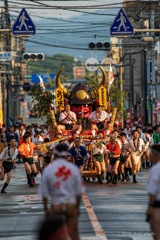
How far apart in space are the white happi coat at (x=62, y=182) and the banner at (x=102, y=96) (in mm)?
21110

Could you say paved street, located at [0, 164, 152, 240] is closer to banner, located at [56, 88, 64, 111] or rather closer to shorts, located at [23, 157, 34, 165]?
shorts, located at [23, 157, 34, 165]

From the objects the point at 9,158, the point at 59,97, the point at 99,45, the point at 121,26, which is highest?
the point at 121,26

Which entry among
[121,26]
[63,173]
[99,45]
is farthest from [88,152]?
[63,173]

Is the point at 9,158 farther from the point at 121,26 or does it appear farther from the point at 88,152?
the point at 121,26

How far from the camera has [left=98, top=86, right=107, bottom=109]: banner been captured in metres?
35.8

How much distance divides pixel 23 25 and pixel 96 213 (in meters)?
15.8

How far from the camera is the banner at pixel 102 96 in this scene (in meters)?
35.8

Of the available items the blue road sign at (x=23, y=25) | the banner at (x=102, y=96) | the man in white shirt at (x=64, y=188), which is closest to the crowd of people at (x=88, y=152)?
the banner at (x=102, y=96)

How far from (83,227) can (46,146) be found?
1376 cm

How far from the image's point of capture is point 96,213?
21922 mm

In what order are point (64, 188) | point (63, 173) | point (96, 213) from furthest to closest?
point (96, 213) < point (64, 188) < point (63, 173)

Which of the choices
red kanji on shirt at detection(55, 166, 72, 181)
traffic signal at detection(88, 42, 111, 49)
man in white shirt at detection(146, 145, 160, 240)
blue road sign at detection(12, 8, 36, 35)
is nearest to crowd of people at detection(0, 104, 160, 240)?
blue road sign at detection(12, 8, 36, 35)

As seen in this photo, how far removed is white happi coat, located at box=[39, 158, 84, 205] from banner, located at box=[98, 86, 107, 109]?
2111cm

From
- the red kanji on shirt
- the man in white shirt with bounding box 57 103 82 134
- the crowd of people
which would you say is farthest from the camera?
the man in white shirt with bounding box 57 103 82 134
